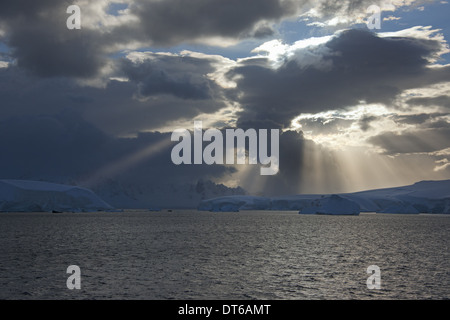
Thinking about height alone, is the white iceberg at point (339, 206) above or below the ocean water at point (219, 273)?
above

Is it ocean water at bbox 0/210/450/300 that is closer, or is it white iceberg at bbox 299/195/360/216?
ocean water at bbox 0/210/450/300

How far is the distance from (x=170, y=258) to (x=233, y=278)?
13.8m

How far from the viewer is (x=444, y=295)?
2814cm

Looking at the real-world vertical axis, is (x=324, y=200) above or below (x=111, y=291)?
above

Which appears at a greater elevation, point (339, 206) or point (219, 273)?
point (339, 206)

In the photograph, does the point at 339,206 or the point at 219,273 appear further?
the point at 339,206

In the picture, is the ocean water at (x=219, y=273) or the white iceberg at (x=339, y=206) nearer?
the ocean water at (x=219, y=273)

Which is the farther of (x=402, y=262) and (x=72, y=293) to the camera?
(x=402, y=262)

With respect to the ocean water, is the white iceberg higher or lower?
higher
